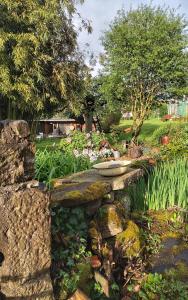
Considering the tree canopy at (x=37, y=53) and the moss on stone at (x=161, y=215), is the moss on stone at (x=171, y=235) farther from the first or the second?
the tree canopy at (x=37, y=53)

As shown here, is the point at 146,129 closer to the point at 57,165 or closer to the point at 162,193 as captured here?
the point at 57,165

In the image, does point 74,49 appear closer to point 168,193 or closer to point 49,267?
point 168,193

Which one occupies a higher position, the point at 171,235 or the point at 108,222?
the point at 108,222

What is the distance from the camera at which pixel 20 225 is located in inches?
89.8

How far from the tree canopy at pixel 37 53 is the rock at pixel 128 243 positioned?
14298mm

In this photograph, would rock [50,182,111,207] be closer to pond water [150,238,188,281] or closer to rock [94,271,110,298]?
rock [94,271,110,298]

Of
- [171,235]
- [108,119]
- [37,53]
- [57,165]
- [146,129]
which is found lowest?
[171,235]

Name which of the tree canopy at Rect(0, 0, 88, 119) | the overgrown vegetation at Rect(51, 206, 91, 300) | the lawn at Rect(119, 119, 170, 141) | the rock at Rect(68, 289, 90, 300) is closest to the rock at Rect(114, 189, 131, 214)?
the overgrown vegetation at Rect(51, 206, 91, 300)

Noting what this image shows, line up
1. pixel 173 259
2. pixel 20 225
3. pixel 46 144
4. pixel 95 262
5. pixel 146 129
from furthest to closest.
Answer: pixel 146 129 < pixel 46 144 < pixel 173 259 < pixel 95 262 < pixel 20 225

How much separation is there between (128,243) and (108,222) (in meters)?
0.26

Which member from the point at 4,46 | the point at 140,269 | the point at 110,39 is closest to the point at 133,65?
the point at 110,39

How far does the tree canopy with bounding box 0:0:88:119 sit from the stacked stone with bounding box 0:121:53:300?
1490 centimetres

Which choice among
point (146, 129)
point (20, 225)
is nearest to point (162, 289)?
point (20, 225)

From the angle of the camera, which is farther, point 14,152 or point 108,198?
point 108,198
